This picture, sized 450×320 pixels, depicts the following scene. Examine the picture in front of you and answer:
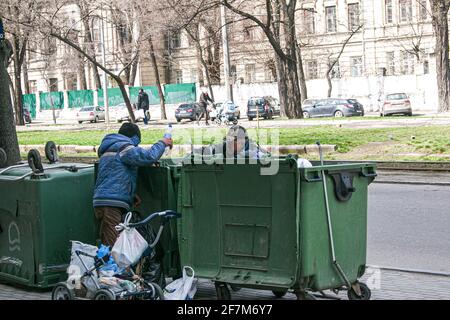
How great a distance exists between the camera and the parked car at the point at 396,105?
1758 inches

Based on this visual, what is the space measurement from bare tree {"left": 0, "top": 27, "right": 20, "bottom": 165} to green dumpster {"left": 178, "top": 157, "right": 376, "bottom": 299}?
567 cm

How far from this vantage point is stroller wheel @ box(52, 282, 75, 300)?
23.8ft

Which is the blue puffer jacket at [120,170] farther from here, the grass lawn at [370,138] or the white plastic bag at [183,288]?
the grass lawn at [370,138]

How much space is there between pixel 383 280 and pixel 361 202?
1535mm

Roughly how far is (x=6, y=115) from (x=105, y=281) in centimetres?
599

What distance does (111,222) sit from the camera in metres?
7.85

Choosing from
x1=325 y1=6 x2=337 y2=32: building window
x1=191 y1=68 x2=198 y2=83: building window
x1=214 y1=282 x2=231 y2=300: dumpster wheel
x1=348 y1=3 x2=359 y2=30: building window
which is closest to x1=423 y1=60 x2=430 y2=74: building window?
x1=348 y1=3 x2=359 y2=30: building window

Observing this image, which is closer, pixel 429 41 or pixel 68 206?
pixel 68 206

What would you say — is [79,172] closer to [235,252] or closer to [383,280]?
[235,252]

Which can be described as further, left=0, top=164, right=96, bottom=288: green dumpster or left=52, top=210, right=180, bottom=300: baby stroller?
left=0, top=164, right=96, bottom=288: green dumpster

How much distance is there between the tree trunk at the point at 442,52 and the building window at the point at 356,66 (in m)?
29.4

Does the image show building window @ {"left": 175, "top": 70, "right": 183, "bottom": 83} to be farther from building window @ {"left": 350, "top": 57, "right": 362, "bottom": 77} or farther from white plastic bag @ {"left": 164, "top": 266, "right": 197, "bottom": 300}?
white plastic bag @ {"left": 164, "top": 266, "right": 197, "bottom": 300}

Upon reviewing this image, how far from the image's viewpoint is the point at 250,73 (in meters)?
68.2
